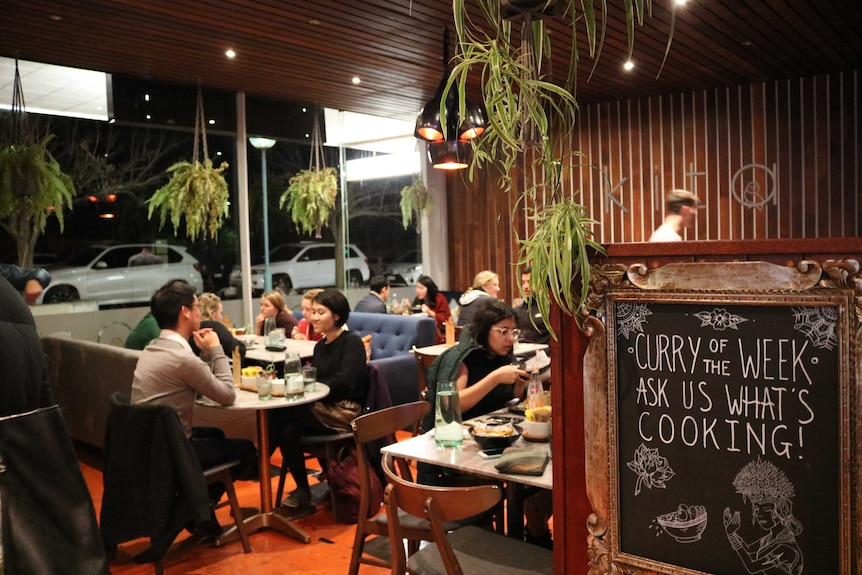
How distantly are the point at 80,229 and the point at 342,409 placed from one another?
359 cm

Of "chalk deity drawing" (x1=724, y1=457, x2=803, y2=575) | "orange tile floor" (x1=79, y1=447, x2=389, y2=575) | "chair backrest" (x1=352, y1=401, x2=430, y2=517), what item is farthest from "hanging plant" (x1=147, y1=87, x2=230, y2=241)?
"chalk deity drawing" (x1=724, y1=457, x2=803, y2=575)

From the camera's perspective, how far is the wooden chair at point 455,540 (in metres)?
2.20

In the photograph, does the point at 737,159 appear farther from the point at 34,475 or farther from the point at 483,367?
the point at 34,475

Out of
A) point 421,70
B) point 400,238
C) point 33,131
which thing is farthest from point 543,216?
point 400,238

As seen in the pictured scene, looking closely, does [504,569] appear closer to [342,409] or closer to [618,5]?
[342,409]

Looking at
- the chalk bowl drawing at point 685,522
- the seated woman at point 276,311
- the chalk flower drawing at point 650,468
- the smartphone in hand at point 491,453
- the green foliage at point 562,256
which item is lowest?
the smartphone in hand at point 491,453

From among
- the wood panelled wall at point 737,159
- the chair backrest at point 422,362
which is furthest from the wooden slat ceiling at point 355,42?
the chair backrest at point 422,362

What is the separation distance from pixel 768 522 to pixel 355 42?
15.9 ft

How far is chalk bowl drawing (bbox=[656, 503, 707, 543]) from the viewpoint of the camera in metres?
1.71

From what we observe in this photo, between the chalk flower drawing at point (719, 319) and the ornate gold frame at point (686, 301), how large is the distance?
1.2 inches

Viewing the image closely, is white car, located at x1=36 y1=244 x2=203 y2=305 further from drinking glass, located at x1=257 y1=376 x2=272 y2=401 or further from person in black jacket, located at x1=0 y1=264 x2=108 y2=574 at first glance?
person in black jacket, located at x1=0 y1=264 x2=108 y2=574

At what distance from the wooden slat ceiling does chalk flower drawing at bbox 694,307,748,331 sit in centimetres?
299

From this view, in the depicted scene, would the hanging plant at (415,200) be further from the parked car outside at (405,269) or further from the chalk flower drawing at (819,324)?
the chalk flower drawing at (819,324)

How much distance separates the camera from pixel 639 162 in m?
8.16
